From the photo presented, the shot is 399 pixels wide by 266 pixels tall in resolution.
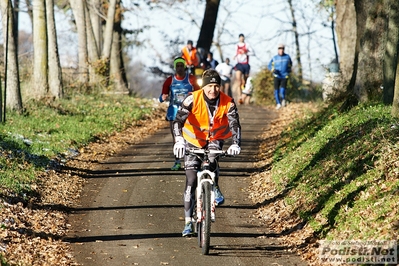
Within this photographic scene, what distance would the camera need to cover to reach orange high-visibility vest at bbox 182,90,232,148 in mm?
10109

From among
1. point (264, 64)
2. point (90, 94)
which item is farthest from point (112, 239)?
point (264, 64)

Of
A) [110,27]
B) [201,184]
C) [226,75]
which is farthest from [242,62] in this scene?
[201,184]

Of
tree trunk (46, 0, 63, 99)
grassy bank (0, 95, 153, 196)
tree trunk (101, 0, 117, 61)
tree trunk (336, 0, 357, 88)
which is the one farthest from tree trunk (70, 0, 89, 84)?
tree trunk (336, 0, 357, 88)

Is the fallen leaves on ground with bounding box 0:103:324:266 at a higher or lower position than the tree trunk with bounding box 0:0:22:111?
lower

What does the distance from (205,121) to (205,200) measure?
1.16m

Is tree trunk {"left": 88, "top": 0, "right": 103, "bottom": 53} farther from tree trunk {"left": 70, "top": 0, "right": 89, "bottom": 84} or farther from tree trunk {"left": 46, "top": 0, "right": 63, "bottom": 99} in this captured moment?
tree trunk {"left": 46, "top": 0, "right": 63, "bottom": 99}

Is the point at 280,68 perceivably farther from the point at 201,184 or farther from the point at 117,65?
the point at 201,184

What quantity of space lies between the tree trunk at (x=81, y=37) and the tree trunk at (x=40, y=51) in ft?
16.3

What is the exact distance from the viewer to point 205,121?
10.1 m

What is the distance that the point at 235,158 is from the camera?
17953 millimetres

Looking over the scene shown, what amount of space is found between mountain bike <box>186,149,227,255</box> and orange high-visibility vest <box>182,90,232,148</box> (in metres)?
0.22

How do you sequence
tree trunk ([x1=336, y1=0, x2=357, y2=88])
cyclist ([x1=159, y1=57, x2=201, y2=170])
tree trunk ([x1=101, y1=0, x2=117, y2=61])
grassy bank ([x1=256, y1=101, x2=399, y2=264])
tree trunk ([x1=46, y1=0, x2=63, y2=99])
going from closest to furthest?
grassy bank ([x1=256, y1=101, x2=399, y2=264]) < cyclist ([x1=159, y1=57, x2=201, y2=170]) < tree trunk ([x1=336, y1=0, x2=357, y2=88]) < tree trunk ([x1=46, y1=0, x2=63, y2=99]) < tree trunk ([x1=101, y1=0, x2=117, y2=61])

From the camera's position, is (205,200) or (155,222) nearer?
(205,200)

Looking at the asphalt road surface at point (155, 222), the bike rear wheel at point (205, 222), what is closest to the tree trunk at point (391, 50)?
the asphalt road surface at point (155, 222)
